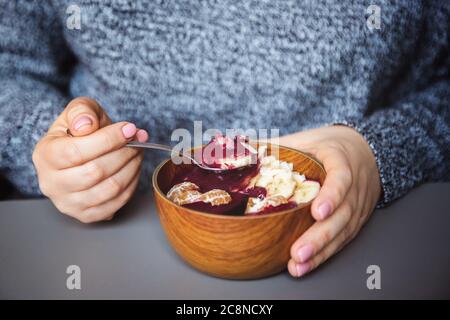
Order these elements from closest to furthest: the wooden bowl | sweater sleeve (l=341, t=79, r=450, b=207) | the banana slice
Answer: the wooden bowl, the banana slice, sweater sleeve (l=341, t=79, r=450, b=207)

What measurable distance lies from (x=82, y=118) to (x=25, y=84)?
366mm

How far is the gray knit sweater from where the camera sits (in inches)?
37.2

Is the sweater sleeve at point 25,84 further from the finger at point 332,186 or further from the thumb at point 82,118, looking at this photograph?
the finger at point 332,186

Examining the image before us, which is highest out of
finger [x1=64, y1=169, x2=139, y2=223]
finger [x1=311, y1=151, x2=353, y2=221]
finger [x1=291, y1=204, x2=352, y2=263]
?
finger [x1=311, y1=151, x2=353, y2=221]

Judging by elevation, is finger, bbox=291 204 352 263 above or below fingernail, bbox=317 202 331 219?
below

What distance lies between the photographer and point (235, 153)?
80 cm

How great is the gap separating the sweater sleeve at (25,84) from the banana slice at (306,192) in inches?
20.7

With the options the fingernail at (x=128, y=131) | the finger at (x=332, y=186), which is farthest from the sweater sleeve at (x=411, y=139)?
the fingernail at (x=128, y=131)

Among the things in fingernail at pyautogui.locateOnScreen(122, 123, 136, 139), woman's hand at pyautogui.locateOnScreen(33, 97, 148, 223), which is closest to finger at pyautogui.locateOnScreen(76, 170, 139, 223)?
woman's hand at pyautogui.locateOnScreen(33, 97, 148, 223)

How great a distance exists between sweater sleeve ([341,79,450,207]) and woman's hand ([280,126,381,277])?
0.02 meters

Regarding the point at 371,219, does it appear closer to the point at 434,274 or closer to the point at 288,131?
the point at 434,274

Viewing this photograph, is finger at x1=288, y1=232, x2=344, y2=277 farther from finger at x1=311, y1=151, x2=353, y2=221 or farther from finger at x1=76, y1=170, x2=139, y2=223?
finger at x1=76, y1=170, x2=139, y2=223

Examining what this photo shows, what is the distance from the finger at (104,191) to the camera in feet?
2.48

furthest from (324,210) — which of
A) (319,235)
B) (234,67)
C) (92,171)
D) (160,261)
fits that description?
(234,67)
